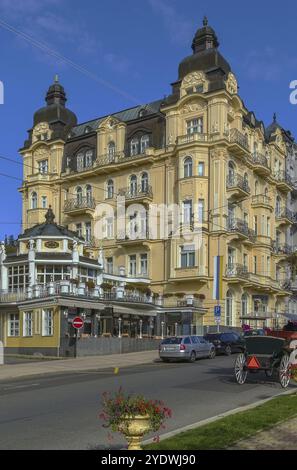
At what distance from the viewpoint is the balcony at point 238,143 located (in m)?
51.8

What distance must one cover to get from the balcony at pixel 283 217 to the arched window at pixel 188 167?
47.4 ft

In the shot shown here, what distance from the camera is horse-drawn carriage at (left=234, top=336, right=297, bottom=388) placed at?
693 inches

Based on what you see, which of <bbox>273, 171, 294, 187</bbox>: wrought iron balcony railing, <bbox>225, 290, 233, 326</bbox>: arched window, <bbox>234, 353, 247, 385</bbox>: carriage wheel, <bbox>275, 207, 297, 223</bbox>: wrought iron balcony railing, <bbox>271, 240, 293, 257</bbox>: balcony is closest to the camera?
<bbox>234, 353, 247, 385</bbox>: carriage wheel

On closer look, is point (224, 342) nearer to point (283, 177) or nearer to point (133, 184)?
point (133, 184)

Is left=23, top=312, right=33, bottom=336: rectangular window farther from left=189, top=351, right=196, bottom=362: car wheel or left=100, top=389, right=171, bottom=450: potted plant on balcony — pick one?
left=100, top=389, right=171, bottom=450: potted plant on balcony

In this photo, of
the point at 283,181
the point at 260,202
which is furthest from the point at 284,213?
the point at 260,202

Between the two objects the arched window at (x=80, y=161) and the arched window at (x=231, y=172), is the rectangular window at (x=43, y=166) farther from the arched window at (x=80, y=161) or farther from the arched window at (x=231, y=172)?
the arched window at (x=231, y=172)

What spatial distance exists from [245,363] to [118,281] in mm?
33084

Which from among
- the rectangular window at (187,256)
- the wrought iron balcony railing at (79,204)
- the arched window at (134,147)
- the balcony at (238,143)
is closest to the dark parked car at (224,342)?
the rectangular window at (187,256)

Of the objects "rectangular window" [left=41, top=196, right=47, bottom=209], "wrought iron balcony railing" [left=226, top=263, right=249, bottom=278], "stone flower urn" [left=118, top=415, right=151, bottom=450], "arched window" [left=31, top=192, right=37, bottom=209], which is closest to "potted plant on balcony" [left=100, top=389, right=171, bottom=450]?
"stone flower urn" [left=118, top=415, right=151, bottom=450]

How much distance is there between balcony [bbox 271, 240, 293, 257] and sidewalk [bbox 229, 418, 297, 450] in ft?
170

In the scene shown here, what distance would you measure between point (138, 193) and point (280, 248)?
17.5m

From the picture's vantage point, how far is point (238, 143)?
171 ft
